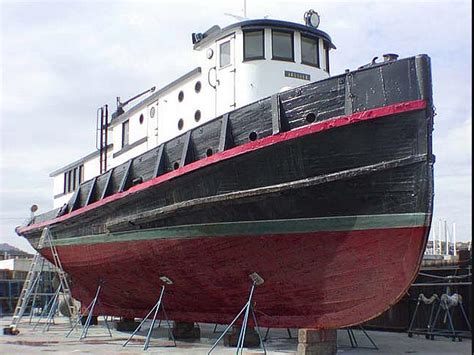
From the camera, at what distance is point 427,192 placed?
7.01m

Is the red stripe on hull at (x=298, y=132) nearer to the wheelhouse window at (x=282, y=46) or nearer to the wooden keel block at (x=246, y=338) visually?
the wheelhouse window at (x=282, y=46)

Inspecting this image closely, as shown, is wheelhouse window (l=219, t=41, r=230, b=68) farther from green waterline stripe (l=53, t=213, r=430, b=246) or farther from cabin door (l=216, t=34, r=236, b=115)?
green waterline stripe (l=53, t=213, r=430, b=246)

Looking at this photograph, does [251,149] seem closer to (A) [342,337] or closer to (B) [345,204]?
(B) [345,204]

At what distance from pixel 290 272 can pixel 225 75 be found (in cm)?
356

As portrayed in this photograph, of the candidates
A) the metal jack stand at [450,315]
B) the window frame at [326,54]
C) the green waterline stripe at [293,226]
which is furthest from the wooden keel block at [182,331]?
the window frame at [326,54]

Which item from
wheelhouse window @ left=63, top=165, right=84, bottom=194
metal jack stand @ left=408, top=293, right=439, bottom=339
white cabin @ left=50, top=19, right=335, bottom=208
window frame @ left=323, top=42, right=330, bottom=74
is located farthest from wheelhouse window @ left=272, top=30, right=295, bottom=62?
wheelhouse window @ left=63, top=165, right=84, bottom=194

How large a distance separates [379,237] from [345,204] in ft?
1.87

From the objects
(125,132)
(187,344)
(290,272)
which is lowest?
(187,344)

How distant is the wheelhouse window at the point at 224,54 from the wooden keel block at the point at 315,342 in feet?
14.7

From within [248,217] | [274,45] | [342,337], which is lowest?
[342,337]

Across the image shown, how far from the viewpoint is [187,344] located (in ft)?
33.9

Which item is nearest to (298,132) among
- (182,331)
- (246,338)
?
(246,338)

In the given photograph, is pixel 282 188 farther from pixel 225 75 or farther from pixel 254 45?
pixel 254 45

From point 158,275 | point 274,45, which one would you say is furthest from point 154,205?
point 274,45
